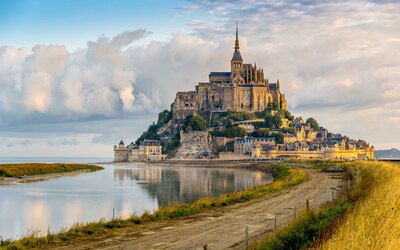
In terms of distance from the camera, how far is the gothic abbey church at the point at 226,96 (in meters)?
163

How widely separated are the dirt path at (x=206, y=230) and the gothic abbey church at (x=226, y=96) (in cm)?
13636

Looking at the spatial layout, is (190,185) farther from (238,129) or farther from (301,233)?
(238,129)

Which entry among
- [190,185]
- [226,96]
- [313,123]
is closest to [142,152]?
[226,96]

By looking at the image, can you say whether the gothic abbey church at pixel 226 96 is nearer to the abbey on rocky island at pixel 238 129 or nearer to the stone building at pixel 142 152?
the abbey on rocky island at pixel 238 129

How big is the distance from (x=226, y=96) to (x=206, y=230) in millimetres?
144617

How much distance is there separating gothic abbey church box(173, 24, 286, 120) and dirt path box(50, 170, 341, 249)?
447 feet

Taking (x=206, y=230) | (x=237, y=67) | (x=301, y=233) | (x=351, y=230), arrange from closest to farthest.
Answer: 1. (x=351, y=230)
2. (x=301, y=233)
3. (x=206, y=230)
4. (x=237, y=67)

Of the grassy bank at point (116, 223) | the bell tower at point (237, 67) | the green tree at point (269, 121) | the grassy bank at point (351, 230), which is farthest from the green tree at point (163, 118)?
the grassy bank at point (351, 230)

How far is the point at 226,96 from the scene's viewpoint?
16275cm

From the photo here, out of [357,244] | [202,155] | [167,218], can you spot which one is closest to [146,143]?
[202,155]

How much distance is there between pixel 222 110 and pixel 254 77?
17.3 meters

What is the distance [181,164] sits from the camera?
146 metres

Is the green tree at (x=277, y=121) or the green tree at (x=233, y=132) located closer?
the green tree at (x=233, y=132)

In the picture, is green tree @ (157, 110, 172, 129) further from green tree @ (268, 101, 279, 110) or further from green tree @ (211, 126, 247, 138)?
green tree @ (268, 101, 279, 110)
